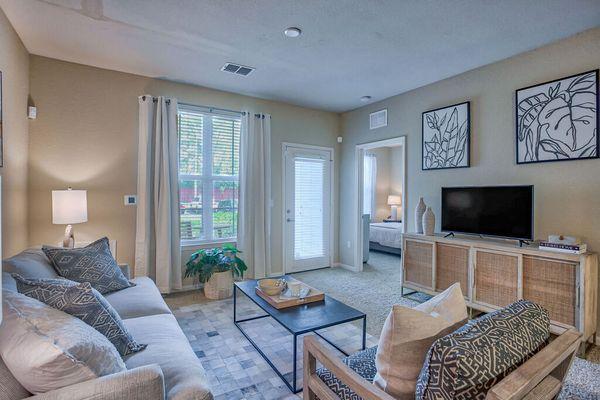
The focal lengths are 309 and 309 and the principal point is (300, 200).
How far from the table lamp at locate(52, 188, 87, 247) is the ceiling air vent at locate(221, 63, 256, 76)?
6.57 ft

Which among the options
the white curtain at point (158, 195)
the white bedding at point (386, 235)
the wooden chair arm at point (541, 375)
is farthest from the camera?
the white bedding at point (386, 235)

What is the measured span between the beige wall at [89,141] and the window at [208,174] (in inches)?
11.5

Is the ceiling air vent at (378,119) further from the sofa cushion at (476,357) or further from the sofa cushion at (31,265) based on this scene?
the sofa cushion at (31,265)

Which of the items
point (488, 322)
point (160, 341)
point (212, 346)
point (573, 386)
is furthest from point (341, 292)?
point (488, 322)

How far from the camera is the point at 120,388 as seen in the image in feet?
3.61

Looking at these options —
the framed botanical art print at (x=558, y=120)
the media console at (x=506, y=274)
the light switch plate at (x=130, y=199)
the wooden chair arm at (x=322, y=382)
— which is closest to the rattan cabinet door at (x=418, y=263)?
the media console at (x=506, y=274)

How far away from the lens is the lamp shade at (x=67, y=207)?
294 cm

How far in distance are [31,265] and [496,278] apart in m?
3.78

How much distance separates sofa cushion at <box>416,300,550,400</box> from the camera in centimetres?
88

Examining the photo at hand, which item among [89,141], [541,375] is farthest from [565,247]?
[89,141]

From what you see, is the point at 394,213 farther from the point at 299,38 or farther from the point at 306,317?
the point at 306,317

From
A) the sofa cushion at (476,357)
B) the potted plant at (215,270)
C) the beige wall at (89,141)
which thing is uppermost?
the beige wall at (89,141)

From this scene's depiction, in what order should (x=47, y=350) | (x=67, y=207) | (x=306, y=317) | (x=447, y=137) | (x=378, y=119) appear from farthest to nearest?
(x=378, y=119), (x=447, y=137), (x=67, y=207), (x=306, y=317), (x=47, y=350)

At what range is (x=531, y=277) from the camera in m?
2.73
